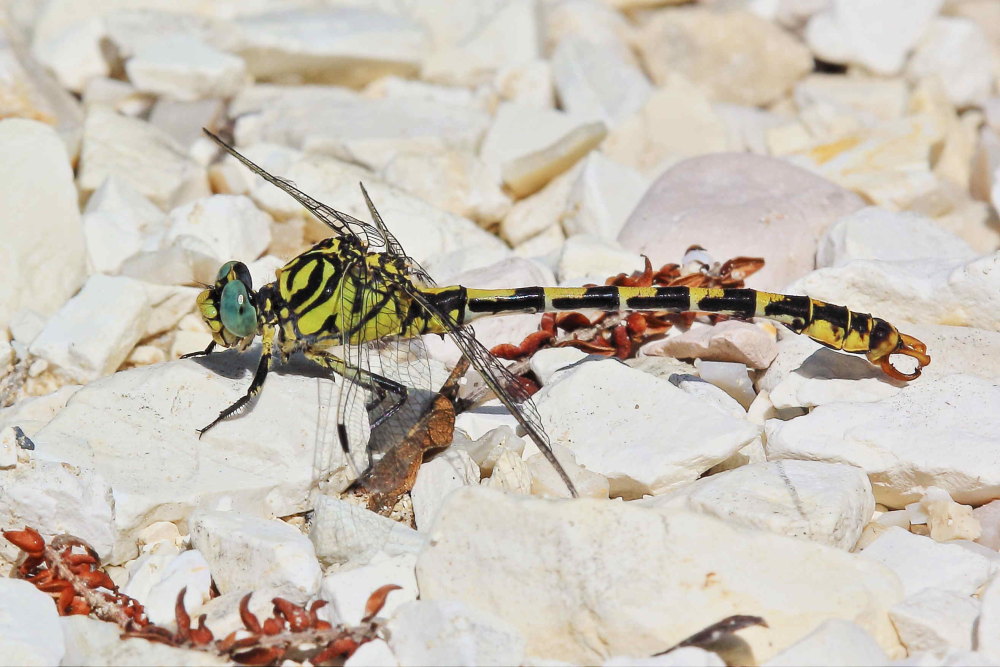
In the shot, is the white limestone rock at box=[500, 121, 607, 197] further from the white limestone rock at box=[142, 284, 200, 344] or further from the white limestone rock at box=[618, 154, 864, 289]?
the white limestone rock at box=[142, 284, 200, 344]

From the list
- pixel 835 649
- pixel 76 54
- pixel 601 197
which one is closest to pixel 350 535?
pixel 835 649

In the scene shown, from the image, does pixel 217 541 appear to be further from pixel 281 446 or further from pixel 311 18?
pixel 311 18

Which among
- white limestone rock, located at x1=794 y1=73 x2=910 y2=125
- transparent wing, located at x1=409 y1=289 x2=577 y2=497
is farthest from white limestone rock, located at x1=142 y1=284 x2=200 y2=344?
white limestone rock, located at x1=794 y1=73 x2=910 y2=125

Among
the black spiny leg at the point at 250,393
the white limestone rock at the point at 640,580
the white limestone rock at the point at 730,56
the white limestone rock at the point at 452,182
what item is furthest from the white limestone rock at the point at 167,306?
the white limestone rock at the point at 730,56

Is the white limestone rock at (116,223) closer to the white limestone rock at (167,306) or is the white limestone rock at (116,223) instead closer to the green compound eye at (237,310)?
the white limestone rock at (167,306)

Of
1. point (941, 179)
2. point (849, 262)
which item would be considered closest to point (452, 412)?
point (849, 262)
